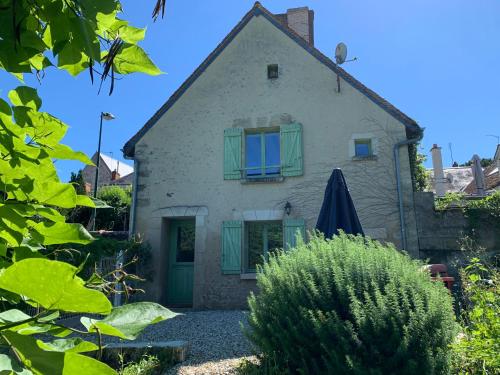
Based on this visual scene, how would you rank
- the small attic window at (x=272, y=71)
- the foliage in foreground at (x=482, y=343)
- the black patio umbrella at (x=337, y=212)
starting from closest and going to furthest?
the foliage in foreground at (x=482, y=343), the black patio umbrella at (x=337, y=212), the small attic window at (x=272, y=71)

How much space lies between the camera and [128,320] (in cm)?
61

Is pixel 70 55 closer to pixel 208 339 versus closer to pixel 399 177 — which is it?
pixel 208 339

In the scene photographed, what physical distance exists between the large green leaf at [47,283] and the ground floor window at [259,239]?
30.8ft

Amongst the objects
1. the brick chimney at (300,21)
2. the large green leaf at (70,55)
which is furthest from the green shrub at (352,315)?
the brick chimney at (300,21)

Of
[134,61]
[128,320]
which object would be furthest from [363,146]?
[128,320]

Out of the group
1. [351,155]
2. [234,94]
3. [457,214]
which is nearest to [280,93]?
[234,94]

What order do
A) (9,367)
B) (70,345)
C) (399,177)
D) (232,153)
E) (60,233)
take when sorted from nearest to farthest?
1. (9,367)
2. (70,345)
3. (60,233)
4. (399,177)
5. (232,153)

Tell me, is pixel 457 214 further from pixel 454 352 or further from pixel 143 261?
pixel 143 261

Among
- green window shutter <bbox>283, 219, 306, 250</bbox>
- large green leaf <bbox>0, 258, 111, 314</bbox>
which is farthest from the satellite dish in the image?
large green leaf <bbox>0, 258, 111, 314</bbox>

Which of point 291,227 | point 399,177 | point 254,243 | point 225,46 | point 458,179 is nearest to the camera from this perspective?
point 399,177

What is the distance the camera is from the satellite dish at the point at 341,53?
9891 mm

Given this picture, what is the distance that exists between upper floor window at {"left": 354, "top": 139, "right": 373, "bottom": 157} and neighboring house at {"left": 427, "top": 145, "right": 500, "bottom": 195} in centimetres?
374

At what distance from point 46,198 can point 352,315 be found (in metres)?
3.26

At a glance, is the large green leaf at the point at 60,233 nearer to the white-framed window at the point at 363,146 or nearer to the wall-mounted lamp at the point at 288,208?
the wall-mounted lamp at the point at 288,208
